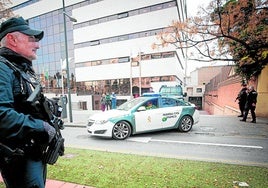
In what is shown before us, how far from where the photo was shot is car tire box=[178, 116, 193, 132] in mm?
9461

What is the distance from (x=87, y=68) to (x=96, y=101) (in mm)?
5843

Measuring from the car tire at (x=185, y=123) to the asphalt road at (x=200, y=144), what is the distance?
0.23 m

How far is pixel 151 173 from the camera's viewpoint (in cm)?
415

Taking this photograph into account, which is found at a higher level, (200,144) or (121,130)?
(121,130)

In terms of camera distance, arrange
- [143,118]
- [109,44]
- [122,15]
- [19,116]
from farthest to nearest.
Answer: [109,44] < [122,15] < [143,118] < [19,116]

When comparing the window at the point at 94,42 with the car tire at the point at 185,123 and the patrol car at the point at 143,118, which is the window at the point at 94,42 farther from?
the car tire at the point at 185,123

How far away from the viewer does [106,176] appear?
3982 millimetres

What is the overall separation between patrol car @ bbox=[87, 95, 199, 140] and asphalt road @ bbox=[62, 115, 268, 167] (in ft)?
1.06

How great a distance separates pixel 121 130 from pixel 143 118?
3.28 ft

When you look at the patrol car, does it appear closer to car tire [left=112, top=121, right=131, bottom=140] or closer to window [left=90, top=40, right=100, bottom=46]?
car tire [left=112, top=121, right=131, bottom=140]

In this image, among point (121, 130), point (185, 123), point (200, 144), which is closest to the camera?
point (200, 144)

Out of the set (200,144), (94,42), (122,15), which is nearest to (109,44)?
(94,42)

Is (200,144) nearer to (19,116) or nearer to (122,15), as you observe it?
(19,116)

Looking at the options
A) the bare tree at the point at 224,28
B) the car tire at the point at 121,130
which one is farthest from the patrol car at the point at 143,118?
the bare tree at the point at 224,28
